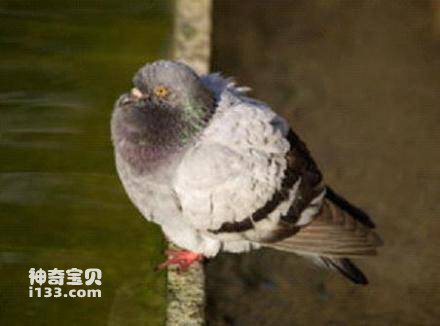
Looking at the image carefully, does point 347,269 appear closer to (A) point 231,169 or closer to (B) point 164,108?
(A) point 231,169

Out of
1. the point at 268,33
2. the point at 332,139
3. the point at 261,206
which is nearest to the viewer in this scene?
the point at 261,206

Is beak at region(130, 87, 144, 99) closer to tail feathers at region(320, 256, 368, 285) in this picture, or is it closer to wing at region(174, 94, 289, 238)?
wing at region(174, 94, 289, 238)

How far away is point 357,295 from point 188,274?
1.06 m

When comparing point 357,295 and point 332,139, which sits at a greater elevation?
point 332,139

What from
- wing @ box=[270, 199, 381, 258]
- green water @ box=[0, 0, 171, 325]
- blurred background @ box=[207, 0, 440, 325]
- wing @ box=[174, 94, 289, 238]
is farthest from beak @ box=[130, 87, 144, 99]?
blurred background @ box=[207, 0, 440, 325]

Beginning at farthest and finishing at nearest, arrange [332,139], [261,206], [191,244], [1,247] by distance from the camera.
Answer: [332,139]
[1,247]
[191,244]
[261,206]

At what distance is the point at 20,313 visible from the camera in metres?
4.42

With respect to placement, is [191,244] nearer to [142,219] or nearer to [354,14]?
[142,219]

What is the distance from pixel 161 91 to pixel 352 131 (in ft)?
8.38

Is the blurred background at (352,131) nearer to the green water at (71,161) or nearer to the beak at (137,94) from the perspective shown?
the green water at (71,161)

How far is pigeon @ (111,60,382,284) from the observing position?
12.5ft

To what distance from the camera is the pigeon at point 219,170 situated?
3809 millimetres

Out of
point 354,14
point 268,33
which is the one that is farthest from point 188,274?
point 354,14

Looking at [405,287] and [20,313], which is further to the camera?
[405,287]
